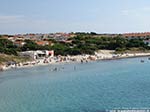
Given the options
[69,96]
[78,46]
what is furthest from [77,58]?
[69,96]

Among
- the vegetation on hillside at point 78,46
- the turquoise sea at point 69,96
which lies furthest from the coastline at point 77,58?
the turquoise sea at point 69,96

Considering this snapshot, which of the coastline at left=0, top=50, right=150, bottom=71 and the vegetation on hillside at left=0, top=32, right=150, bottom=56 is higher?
the vegetation on hillside at left=0, top=32, right=150, bottom=56

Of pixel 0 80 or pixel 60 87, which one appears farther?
pixel 0 80

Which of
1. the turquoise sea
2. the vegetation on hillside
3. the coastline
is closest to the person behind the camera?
the turquoise sea

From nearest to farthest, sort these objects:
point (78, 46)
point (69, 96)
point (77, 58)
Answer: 1. point (69, 96)
2. point (77, 58)
3. point (78, 46)

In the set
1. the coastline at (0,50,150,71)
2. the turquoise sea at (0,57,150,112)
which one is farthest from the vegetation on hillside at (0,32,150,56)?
the turquoise sea at (0,57,150,112)

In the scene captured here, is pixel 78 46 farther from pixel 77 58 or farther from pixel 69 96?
pixel 69 96

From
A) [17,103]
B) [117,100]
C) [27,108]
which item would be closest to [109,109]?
[117,100]

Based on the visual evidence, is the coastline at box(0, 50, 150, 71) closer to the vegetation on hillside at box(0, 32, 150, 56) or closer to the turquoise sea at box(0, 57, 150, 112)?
the vegetation on hillside at box(0, 32, 150, 56)

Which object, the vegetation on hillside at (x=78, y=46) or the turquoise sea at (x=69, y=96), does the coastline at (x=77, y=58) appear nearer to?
the vegetation on hillside at (x=78, y=46)

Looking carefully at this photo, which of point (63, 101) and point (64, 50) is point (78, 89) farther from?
point (64, 50)

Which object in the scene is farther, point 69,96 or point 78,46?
Result: point 78,46
